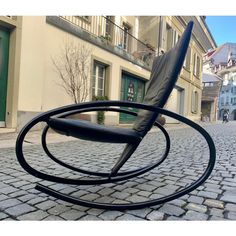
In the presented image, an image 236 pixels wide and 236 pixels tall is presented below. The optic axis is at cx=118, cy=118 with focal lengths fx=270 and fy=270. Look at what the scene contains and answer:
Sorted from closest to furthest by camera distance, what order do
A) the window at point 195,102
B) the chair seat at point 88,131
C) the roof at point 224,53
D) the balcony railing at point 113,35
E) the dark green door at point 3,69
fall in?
1. the chair seat at point 88,131
2. the dark green door at point 3,69
3. the balcony railing at point 113,35
4. the window at point 195,102
5. the roof at point 224,53

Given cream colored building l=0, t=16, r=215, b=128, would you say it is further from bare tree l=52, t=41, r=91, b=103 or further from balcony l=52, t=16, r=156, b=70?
bare tree l=52, t=41, r=91, b=103

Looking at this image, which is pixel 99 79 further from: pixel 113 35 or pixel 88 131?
pixel 88 131

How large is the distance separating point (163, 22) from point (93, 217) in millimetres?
13887

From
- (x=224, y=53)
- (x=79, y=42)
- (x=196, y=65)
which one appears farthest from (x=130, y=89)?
(x=224, y=53)

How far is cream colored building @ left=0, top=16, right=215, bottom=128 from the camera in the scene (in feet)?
20.3

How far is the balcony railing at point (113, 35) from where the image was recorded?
8809 millimetres

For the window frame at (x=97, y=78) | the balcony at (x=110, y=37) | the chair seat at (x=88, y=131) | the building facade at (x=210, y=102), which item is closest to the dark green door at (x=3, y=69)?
the balcony at (x=110, y=37)

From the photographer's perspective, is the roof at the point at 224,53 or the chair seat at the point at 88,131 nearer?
the chair seat at the point at 88,131

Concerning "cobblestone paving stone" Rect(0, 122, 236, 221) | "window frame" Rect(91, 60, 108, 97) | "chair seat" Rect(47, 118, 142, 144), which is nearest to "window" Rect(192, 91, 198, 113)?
"window frame" Rect(91, 60, 108, 97)

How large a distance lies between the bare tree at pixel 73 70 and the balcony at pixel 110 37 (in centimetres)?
79

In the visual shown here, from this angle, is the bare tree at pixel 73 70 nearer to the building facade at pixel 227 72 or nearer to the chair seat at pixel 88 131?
the chair seat at pixel 88 131

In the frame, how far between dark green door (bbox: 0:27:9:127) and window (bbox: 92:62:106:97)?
3536 mm

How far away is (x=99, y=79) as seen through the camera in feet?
31.9

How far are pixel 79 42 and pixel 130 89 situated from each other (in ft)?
13.9
